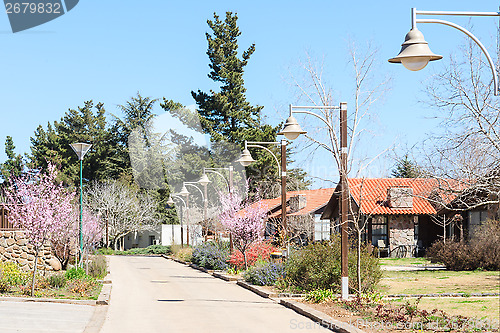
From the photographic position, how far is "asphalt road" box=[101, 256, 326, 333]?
1316 centimetres

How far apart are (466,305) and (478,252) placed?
12.8 m

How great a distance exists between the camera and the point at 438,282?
2247cm

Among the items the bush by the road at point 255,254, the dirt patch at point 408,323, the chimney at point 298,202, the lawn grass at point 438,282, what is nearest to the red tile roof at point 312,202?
the chimney at point 298,202

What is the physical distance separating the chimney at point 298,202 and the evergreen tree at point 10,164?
39.5m

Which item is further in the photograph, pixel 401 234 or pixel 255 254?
pixel 401 234

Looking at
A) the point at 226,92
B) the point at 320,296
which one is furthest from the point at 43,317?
the point at 226,92

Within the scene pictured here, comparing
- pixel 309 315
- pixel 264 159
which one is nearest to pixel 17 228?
pixel 309 315

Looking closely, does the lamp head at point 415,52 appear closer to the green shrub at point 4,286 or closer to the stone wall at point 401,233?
the green shrub at point 4,286

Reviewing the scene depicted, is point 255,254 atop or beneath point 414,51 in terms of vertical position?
beneath

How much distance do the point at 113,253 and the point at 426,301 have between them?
52.9 meters

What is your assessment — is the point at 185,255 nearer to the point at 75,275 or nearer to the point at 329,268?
the point at 75,275

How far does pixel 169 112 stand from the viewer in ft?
227

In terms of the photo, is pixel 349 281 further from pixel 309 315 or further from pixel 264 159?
pixel 264 159

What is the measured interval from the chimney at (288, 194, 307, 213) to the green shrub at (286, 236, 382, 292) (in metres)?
31.4
